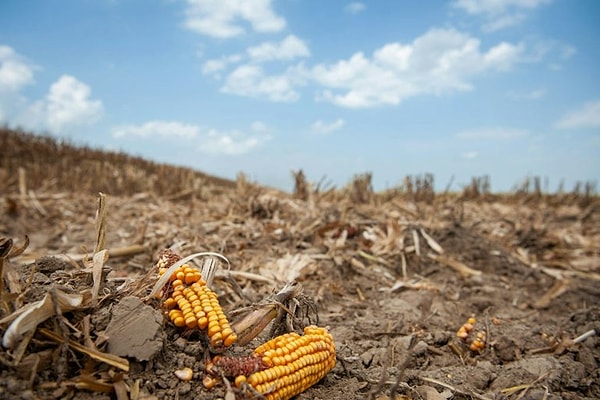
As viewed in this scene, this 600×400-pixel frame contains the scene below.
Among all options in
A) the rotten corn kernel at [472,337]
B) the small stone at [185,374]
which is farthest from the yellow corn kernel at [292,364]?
the rotten corn kernel at [472,337]

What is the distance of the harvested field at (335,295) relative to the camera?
6.10ft

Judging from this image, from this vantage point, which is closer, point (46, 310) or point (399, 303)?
point (46, 310)

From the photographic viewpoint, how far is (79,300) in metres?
1.94

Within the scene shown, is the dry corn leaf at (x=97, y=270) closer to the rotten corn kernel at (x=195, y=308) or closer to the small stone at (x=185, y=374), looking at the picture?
the rotten corn kernel at (x=195, y=308)

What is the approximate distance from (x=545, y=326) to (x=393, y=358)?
199cm

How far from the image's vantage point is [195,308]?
2064 mm

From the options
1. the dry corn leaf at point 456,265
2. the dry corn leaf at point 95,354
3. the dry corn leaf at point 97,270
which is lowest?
the dry corn leaf at point 456,265

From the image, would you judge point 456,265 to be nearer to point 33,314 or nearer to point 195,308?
point 195,308

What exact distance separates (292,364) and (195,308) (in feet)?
1.79

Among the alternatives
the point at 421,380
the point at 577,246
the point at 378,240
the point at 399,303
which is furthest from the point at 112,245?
the point at 577,246

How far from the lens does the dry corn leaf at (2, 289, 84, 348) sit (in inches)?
65.2

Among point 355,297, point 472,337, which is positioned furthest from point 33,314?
point 355,297

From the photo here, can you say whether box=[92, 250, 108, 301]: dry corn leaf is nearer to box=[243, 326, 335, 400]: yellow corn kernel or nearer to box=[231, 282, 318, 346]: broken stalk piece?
box=[231, 282, 318, 346]: broken stalk piece

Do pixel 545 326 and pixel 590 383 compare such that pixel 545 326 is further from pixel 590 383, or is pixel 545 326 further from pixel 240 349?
pixel 240 349
